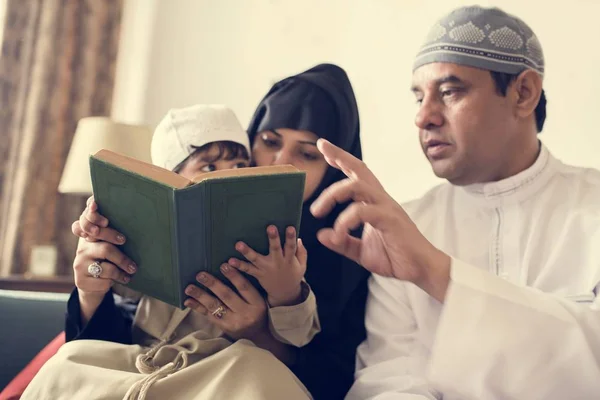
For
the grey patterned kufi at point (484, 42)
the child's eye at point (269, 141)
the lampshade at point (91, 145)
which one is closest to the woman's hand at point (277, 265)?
the child's eye at point (269, 141)

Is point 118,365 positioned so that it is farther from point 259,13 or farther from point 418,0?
point 259,13

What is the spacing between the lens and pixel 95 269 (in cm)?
109

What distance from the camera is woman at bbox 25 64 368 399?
1248mm

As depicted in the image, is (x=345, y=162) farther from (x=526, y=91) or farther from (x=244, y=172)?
(x=526, y=91)

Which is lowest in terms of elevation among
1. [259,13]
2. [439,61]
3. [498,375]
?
[498,375]

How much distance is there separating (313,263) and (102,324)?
0.55 meters

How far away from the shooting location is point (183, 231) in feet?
3.15

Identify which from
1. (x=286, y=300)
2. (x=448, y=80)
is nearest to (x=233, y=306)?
(x=286, y=300)

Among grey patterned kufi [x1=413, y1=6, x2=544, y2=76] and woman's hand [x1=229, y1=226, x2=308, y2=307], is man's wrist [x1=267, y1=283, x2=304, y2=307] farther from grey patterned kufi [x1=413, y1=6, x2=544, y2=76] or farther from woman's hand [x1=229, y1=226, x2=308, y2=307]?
grey patterned kufi [x1=413, y1=6, x2=544, y2=76]

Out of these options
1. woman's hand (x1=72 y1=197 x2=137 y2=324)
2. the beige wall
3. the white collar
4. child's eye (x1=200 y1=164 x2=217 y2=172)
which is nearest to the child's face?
child's eye (x1=200 y1=164 x2=217 y2=172)

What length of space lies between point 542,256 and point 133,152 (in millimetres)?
1760

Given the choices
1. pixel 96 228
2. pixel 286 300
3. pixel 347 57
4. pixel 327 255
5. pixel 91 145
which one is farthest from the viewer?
pixel 347 57

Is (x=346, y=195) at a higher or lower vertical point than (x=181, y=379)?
higher

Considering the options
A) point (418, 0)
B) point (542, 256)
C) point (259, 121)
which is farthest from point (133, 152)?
point (542, 256)
